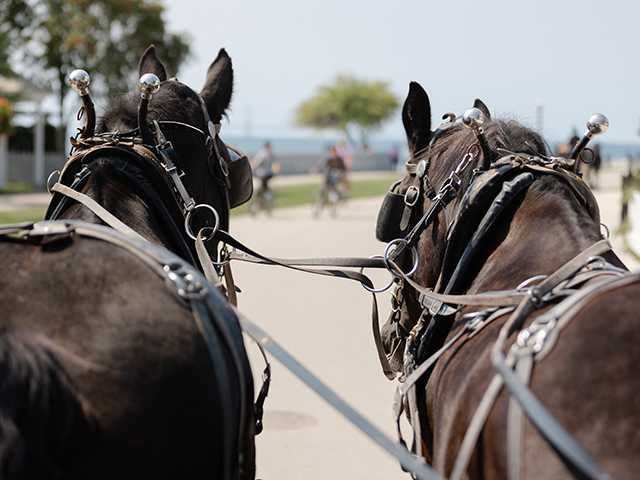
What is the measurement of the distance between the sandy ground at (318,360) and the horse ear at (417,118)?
208cm

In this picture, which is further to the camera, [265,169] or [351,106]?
[351,106]

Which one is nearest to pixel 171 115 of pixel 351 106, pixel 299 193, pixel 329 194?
pixel 329 194

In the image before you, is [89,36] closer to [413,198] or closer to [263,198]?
[263,198]

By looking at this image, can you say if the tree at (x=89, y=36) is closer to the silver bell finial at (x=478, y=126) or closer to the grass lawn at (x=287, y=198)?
the grass lawn at (x=287, y=198)

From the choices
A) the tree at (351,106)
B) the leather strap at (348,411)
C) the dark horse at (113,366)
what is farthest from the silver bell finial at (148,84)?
the tree at (351,106)

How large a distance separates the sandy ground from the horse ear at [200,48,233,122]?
2.17 metres

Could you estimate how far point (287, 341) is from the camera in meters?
6.35

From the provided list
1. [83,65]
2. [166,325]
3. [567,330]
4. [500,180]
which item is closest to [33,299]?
[166,325]

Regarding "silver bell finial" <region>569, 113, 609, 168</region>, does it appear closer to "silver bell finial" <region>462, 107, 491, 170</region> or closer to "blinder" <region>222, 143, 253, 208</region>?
"silver bell finial" <region>462, 107, 491, 170</region>

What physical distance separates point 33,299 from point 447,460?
1187mm

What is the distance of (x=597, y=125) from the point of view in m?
2.50

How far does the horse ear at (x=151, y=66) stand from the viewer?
339cm

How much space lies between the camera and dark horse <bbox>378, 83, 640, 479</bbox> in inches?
56.7

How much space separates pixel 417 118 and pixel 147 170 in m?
1.24
